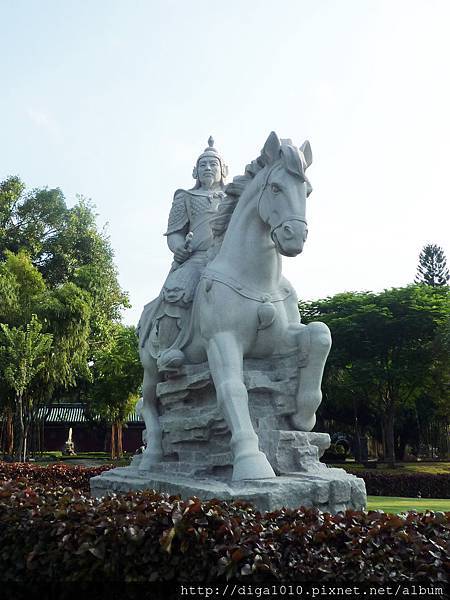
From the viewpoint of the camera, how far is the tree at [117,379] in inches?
1045

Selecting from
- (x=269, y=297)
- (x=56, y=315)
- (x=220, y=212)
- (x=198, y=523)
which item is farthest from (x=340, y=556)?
(x=56, y=315)

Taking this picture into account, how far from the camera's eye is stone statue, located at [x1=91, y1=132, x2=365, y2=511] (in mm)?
4145

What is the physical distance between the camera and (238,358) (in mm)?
4438

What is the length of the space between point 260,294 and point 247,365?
560mm

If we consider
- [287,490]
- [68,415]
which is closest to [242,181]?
[287,490]

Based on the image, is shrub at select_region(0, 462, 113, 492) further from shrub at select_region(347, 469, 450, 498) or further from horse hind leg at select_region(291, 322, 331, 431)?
shrub at select_region(347, 469, 450, 498)

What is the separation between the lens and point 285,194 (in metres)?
4.26

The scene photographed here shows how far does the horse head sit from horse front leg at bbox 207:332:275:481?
80 centimetres

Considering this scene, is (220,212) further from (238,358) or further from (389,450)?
(389,450)

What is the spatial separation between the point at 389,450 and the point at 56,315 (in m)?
13.0

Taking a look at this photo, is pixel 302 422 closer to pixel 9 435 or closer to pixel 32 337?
pixel 32 337

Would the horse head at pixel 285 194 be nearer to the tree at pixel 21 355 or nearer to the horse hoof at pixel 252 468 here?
the horse hoof at pixel 252 468

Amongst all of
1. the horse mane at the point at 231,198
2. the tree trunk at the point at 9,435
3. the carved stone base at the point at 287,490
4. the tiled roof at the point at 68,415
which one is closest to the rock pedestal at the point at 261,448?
the carved stone base at the point at 287,490

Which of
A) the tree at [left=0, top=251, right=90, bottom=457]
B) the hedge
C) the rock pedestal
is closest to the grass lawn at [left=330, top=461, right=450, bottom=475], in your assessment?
the tree at [left=0, top=251, right=90, bottom=457]
